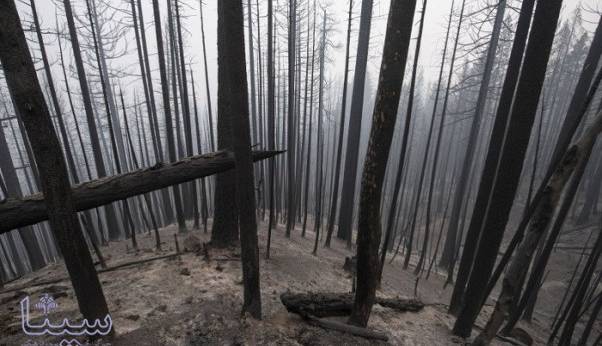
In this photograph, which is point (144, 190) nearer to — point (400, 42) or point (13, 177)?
point (400, 42)

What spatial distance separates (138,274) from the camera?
4195 millimetres

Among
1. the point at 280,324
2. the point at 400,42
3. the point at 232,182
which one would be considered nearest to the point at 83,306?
the point at 280,324

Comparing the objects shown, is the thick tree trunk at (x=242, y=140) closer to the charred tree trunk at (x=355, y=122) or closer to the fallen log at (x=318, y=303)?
the fallen log at (x=318, y=303)

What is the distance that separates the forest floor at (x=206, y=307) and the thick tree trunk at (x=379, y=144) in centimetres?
74

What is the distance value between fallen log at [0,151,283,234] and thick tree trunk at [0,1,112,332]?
0.75 m

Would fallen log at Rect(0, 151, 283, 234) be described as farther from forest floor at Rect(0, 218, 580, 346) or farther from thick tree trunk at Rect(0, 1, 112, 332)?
A: forest floor at Rect(0, 218, 580, 346)

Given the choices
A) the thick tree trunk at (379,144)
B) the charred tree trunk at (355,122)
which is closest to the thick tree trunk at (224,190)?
the thick tree trunk at (379,144)

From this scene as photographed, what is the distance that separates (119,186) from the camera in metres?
3.42

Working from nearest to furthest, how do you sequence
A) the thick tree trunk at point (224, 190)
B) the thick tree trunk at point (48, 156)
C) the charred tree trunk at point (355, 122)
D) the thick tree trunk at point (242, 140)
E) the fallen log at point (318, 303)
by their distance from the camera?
the thick tree trunk at point (48, 156), the thick tree trunk at point (242, 140), the fallen log at point (318, 303), the thick tree trunk at point (224, 190), the charred tree trunk at point (355, 122)

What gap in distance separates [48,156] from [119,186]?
3.87 feet

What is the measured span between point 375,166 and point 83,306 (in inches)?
136

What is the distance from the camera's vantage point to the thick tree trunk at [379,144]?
2.74m

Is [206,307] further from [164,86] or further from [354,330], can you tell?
[164,86]

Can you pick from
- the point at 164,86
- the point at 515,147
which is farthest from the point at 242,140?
the point at 164,86
